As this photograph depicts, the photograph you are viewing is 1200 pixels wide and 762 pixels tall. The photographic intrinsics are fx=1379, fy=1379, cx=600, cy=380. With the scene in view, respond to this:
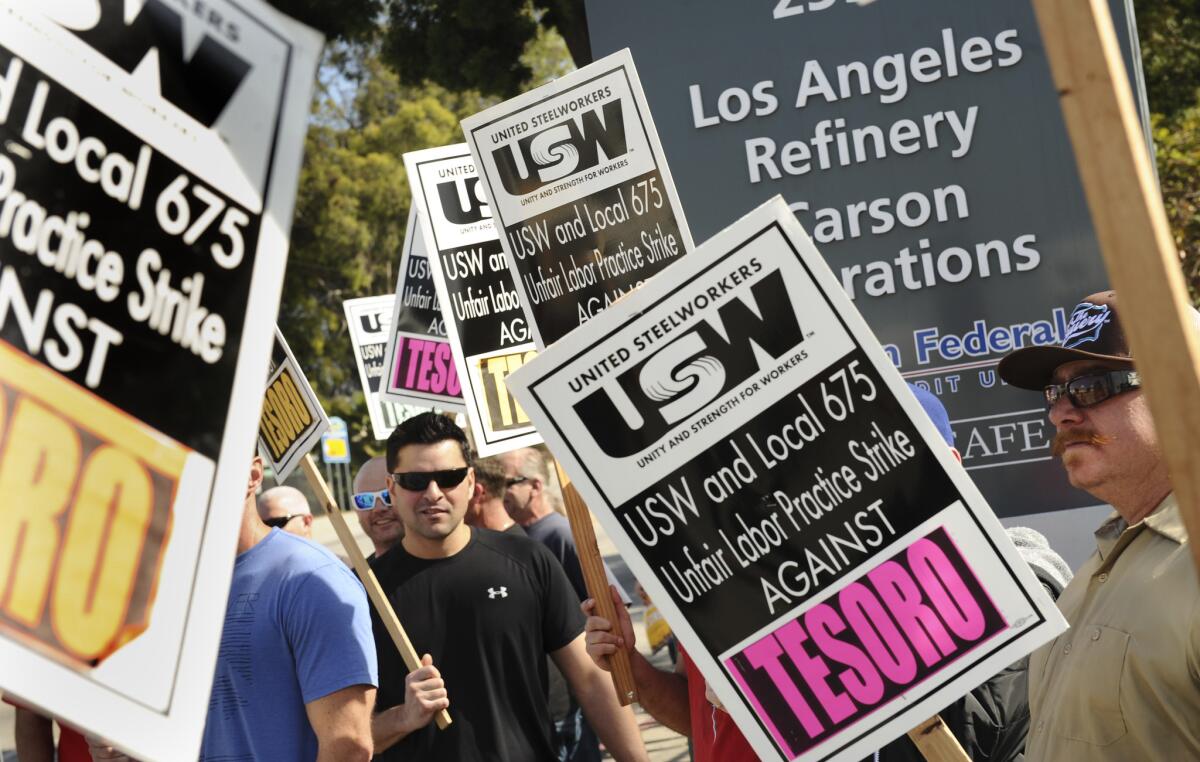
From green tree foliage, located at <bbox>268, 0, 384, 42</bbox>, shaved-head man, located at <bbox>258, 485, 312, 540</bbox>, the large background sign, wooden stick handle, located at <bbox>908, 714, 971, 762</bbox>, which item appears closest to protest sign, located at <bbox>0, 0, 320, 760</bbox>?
wooden stick handle, located at <bbox>908, 714, 971, 762</bbox>

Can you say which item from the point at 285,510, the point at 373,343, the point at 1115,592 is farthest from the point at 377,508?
the point at 1115,592

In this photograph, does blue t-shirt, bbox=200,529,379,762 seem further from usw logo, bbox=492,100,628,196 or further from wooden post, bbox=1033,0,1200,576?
wooden post, bbox=1033,0,1200,576

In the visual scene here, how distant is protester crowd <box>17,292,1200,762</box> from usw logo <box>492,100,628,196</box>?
1.03 meters

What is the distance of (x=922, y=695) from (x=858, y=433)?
47 centimetres

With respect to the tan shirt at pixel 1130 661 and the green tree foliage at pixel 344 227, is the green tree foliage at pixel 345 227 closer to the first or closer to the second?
the green tree foliage at pixel 344 227

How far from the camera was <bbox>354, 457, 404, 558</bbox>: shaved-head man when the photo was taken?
5961mm

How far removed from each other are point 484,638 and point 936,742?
202cm

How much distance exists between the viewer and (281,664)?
3312 mm

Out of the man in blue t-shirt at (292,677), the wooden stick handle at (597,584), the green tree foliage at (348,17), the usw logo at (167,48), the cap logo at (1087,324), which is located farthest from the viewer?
the green tree foliage at (348,17)

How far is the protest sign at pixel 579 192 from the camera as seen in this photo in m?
3.56

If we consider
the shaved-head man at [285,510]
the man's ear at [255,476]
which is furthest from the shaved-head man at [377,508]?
the man's ear at [255,476]

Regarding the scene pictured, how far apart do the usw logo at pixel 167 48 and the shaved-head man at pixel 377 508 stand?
4.47 meters

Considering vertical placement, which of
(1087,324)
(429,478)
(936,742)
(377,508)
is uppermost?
(1087,324)

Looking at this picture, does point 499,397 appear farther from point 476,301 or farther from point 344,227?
point 344,227
